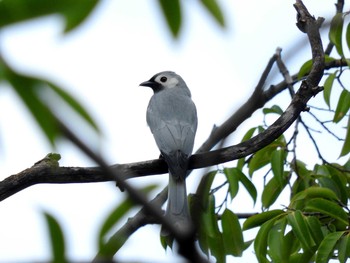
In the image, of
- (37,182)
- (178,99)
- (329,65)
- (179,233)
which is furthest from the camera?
Result: (178,99)

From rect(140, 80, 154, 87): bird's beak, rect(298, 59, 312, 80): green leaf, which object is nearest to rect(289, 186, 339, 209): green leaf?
rect(298, 59, 312, 80): green leaf

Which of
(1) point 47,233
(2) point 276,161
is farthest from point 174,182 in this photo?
(1) point 47,233

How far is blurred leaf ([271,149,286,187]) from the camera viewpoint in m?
4.81

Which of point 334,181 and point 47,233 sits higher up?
point 334,181

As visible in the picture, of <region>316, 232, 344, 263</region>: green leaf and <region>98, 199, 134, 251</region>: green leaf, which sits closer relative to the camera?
<region>98, 199, 134, 251</region>: green leaf

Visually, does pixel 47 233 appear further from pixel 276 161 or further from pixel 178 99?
pixel 178 99

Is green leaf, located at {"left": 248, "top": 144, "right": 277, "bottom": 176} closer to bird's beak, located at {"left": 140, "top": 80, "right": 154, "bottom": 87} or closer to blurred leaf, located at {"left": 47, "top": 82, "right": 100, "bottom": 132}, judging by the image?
bird's beak, located at {"left": 140, "top": 80, "right": 154, "bottom": 87}

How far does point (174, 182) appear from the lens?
4.90 metres

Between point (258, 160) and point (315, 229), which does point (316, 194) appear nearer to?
point (315, 229)

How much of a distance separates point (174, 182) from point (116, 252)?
380 cm

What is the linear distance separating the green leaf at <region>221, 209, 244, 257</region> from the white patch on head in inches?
130

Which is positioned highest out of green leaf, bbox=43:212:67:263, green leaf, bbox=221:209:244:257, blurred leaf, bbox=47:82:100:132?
green leaf, bbox=221:209:244:257

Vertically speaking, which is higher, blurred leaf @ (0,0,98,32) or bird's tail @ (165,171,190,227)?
bird's tail @ (165,171,190,227)

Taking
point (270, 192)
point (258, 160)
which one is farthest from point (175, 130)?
point (270, 192)
